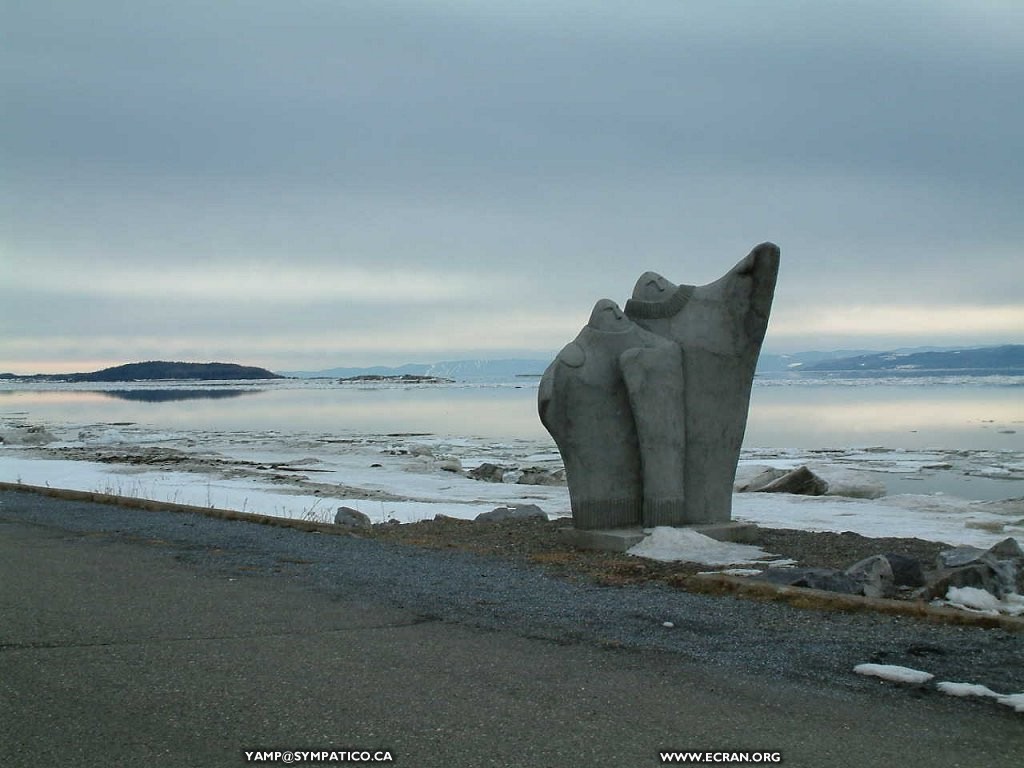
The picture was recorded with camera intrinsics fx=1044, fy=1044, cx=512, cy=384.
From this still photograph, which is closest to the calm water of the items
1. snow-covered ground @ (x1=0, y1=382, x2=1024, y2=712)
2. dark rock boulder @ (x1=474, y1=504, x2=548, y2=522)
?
snow-covered ground @ (x1=0, y1=382, x2=1024, y2=712)

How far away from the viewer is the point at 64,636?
7.15 m

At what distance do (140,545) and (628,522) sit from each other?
557 centimetres

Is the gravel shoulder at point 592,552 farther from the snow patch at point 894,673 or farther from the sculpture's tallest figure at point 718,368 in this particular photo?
the snow patch at point 894,673

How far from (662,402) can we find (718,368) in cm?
97

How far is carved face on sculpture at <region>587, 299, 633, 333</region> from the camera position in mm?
12500

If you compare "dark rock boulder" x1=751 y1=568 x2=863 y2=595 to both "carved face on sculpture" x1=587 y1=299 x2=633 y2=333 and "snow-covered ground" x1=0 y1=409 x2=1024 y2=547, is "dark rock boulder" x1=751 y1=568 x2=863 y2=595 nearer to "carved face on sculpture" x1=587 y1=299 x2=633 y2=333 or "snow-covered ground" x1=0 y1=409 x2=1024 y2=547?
"carved face on sculpture" x1=587 y1=299 x2=633 y2=333

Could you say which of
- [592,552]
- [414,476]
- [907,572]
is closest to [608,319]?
[592,552]

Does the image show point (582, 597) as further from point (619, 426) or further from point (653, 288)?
point (653, 288)

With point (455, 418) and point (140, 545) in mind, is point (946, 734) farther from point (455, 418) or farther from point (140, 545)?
point (455, 418)

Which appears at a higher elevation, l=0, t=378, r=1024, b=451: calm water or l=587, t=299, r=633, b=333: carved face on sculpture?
l=587, t=299, r=633, b=333: carved face on sculpture

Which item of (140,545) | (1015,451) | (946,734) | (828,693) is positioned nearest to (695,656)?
(828,693)

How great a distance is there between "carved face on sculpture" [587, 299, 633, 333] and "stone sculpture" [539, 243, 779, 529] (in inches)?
0.5

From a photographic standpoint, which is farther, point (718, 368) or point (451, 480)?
point (451, 480)

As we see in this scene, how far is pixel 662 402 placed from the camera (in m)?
11.9
